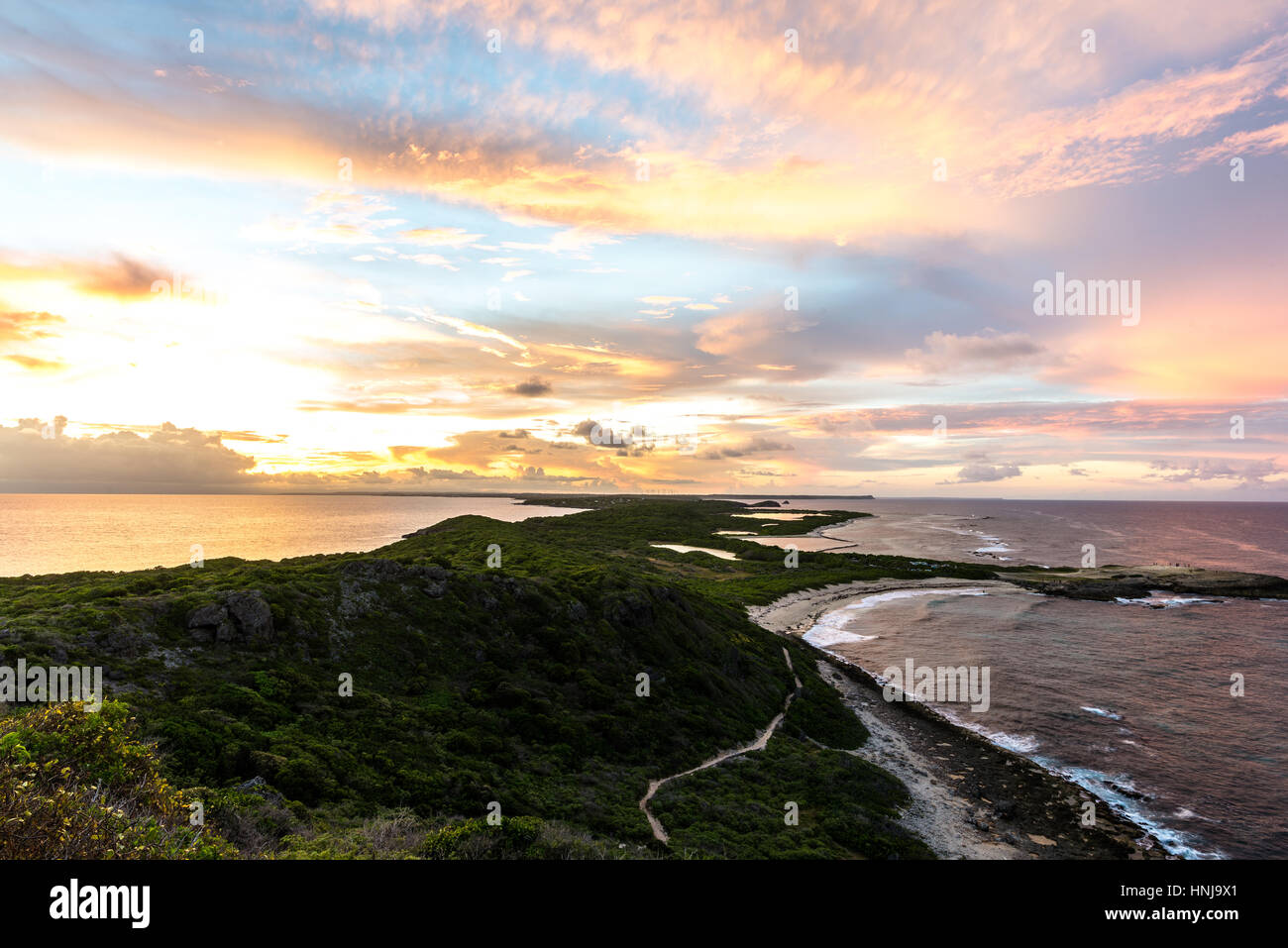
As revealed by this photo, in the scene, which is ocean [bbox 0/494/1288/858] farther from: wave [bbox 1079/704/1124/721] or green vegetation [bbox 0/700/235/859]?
green vegetation [bbox 0/700/235/859]

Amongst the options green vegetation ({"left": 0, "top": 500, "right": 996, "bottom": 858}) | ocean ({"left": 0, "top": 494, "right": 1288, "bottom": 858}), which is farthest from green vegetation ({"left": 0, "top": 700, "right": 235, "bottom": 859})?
ocean ({"left": 0, "top": 494, "right": 1288, "bottom": 858})

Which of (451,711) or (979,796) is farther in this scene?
(979,796)

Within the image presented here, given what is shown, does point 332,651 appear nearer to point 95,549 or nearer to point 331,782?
point 331,782

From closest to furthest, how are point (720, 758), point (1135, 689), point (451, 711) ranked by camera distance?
point (451, 711)
point (720, 758)
point (1135, 689)
